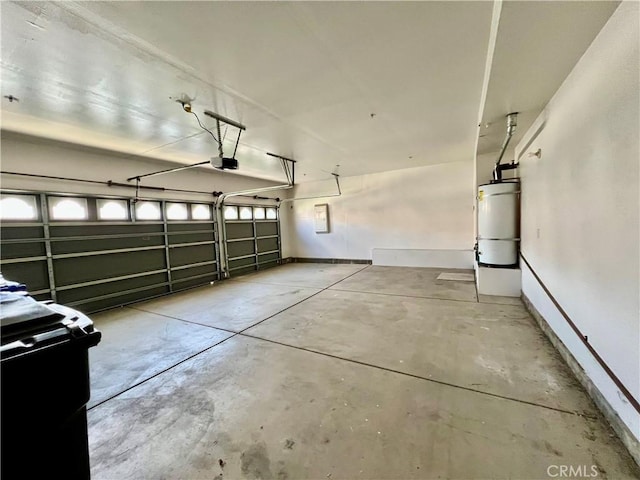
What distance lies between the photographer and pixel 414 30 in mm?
1948

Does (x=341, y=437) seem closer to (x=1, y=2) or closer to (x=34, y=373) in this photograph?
(x=34, y=373)

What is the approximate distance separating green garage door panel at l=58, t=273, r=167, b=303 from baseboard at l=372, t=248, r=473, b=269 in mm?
5636

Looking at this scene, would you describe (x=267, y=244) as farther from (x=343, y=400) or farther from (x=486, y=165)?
(x=343, y=400)

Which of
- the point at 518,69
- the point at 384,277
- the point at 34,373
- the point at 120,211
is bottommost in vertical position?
the point at 384,277

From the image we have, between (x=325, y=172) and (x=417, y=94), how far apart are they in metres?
4.57

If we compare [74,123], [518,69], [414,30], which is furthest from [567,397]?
[74,123]

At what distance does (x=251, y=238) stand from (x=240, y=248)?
0.50m

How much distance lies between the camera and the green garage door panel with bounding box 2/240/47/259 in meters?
3.63

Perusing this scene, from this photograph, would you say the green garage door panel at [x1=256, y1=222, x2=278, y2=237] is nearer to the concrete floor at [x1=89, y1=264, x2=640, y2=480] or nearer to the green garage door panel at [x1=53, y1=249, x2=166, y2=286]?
the green garage door panel at [x1=53, y1=249, x2=166, y2=286]

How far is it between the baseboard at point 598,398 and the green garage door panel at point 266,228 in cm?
695

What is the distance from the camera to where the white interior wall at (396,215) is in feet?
22.0

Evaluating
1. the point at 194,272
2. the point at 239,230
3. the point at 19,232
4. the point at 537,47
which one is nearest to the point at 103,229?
the point at 19,232

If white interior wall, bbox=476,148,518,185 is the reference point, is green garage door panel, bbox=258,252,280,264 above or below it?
below

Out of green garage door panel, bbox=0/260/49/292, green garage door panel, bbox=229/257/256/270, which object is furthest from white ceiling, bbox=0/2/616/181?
green garage door panel, bbox=229/257/256/270
